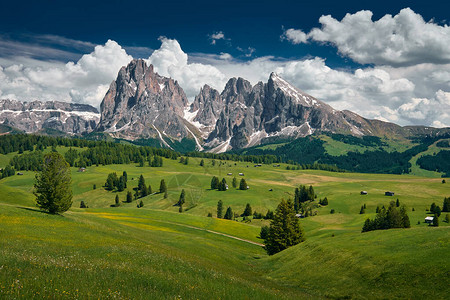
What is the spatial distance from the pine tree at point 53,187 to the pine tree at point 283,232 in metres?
Answer: 41.2

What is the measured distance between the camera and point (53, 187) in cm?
4925

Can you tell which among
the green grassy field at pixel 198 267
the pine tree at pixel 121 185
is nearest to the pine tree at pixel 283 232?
the green grassy field at pixel 198 267

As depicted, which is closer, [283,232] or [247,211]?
[283,232]

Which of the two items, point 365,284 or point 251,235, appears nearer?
point 365,284

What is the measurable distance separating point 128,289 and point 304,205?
15988cm

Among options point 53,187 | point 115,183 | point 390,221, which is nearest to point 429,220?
point 390,221

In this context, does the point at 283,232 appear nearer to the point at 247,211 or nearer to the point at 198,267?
the point at 198,267

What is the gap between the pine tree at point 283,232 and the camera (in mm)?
61531

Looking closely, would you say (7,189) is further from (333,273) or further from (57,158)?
(333,273)

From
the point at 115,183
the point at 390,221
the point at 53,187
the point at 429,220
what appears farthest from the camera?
the point at 115,183

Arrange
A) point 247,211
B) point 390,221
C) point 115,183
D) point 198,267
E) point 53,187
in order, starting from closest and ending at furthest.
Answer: point 198,267
point 53,187
point 390,221
point 247,211
point 115,183

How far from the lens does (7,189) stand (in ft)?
261

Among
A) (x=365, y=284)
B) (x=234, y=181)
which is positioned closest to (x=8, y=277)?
(x=365, y=284)

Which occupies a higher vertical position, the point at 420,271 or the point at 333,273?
the point at 420,271
